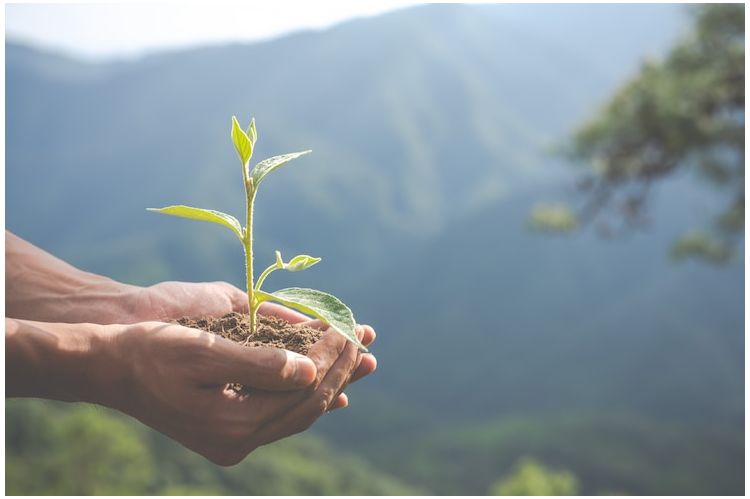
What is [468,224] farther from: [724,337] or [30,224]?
[30,224]

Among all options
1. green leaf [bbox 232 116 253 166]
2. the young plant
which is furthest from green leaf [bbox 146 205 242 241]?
green leaf [bbox 232 116 253 166]

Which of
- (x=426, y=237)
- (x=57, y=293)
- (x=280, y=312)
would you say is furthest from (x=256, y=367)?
(x=426, y=237)

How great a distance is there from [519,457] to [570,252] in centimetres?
2966

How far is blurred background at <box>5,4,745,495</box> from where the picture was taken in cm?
3616

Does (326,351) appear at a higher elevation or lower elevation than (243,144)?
lower

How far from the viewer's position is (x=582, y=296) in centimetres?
5638

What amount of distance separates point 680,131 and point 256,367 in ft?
18.6

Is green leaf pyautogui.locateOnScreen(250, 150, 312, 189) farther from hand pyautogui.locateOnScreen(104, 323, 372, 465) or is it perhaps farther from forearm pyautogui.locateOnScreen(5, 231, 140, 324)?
forearm pyautogui.locateOnScreen(5, 231, 140, 324)

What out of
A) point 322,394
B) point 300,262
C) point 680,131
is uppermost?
point 680,131

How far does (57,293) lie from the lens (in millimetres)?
1696

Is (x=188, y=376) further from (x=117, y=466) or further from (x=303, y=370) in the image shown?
(x=117, y=466)

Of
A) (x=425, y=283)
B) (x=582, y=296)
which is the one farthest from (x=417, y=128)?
(x=582, y=296)

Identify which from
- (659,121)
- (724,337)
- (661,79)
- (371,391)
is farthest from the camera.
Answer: (724,337)

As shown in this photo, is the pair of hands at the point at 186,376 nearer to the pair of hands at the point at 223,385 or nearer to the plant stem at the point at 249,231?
the pair of hands at the point at 223,385
